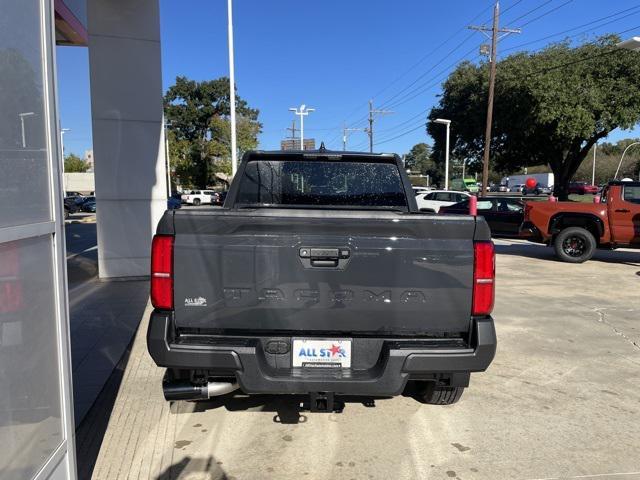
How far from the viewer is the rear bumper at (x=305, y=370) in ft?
9.29

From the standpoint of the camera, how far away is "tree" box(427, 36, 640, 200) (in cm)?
2430

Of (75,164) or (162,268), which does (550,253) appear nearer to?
(162,268)

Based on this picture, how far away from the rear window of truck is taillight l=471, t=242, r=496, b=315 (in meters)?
1.47

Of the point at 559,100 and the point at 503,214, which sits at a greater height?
the point at 559,100

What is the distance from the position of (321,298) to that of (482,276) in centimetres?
94

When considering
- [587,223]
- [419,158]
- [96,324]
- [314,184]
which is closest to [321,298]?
[314,184]

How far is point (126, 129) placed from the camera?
8516 millimetres

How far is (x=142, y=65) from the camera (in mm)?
8469

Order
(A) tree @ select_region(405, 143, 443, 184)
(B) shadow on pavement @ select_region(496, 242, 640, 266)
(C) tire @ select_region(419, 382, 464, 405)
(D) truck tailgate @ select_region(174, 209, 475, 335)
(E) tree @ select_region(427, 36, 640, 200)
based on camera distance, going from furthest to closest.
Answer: (A) tree @ select_region(405, 143, 443, 184), (E) tree @ select_region(427, 36, 640, 200), (B) shadow on pavement @ select_region(496, 242, 640, 266), (C) tire @ select_region(419, 382, 464, 405), (D) truck tailgate @ select_region(174, 209, 475, 335)

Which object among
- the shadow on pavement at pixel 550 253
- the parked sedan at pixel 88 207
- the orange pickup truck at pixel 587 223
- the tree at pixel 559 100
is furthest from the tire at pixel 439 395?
the parked sedan at pixel 88 207

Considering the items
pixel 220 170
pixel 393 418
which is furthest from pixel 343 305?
pixel 220 170

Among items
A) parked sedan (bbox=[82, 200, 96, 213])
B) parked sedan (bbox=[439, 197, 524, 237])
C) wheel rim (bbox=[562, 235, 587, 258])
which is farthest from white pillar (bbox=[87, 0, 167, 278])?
parked sedan (bbox=[82, 200, 96, 213])

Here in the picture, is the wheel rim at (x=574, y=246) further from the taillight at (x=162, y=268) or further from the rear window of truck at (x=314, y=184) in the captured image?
the taillight at (x=162, y=268)

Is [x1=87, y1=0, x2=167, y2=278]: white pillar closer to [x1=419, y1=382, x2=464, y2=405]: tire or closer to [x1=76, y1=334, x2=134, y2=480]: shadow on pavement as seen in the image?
[x1=76, y1=334, x2=134, y2=480]: shadow on pavement
